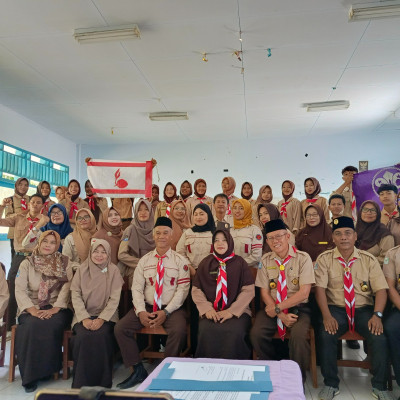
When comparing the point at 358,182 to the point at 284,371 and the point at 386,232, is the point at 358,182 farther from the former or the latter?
the point at 284,371

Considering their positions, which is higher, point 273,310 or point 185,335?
point 273,310

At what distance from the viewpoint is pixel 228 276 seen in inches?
120

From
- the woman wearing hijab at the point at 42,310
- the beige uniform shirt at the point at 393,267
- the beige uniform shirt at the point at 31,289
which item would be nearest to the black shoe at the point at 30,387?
the woman wearing hijab at the point at 42,310

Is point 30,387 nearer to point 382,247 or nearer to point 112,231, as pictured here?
point 112,231

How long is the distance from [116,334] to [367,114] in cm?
593

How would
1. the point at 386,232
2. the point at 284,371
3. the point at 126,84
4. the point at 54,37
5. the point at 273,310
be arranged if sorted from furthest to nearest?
the point at 126,84 < the point at 54,37 < the point at 386,232 < the point at 273,310 < the point at 284,371

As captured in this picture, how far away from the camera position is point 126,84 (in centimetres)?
522

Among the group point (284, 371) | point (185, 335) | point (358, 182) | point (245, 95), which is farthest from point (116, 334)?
point (245, 95)

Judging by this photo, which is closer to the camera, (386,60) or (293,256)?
(293,256)

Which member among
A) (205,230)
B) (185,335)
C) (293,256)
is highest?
(205,230)

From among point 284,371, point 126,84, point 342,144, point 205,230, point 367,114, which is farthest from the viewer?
point 342,144

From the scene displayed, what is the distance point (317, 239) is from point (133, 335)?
1887mm

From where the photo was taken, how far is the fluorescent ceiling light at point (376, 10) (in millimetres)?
3467

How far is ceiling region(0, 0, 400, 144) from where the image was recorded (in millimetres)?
3574
